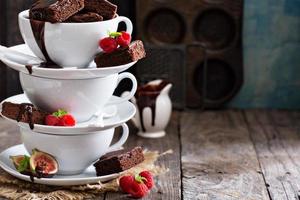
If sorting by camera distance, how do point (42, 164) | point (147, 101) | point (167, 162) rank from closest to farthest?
1. point (42, 164)
2. point (167, 162)
3. point (147, 101)

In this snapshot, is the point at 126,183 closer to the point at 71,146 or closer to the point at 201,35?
the point at 71,146

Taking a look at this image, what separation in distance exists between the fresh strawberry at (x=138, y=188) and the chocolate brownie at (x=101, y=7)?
0.48m

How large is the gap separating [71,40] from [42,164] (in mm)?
369

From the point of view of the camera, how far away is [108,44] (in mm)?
2129

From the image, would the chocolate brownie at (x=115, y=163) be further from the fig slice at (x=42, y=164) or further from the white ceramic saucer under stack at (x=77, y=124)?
the fig slice at (x=42, y=164)

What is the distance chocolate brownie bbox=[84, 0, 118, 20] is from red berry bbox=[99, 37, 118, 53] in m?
0.08

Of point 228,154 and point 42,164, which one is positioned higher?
point 42,164

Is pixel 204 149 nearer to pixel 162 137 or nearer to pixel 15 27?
pixel 162 137

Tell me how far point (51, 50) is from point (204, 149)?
797 millimetres

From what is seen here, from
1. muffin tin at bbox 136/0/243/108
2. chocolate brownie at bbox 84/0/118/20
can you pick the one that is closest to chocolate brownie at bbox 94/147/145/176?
chocolate brownie at bbox 84/0/118/20

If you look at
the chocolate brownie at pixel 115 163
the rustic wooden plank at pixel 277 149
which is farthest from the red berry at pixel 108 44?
the rustic wooden plank at pixel 277 149

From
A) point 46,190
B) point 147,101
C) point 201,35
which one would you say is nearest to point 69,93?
point 46,190

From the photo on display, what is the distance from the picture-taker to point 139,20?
3174 millimetres

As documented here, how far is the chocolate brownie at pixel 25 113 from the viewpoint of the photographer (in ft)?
7.00
